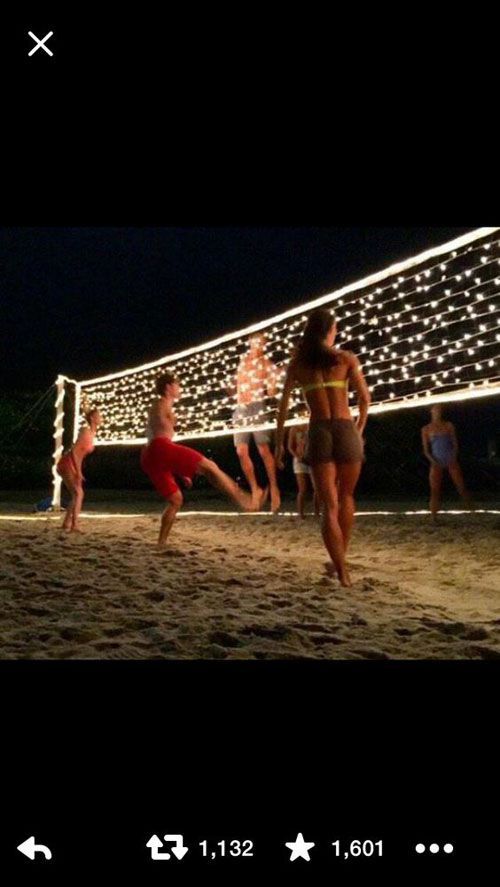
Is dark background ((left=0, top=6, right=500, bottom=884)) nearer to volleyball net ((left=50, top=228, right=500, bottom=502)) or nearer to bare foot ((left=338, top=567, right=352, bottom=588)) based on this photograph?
bare foot ((left=338, top=567, right=352, bottom=588))

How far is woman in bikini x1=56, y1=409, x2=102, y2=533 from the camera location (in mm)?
5293

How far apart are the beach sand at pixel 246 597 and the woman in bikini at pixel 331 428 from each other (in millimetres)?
254

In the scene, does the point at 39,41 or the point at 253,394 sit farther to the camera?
the point at 253,394

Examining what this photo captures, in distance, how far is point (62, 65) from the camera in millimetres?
1428

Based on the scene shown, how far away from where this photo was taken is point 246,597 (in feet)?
8.78

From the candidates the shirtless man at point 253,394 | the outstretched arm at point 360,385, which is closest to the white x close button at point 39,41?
the outstretched arm at point 360,385

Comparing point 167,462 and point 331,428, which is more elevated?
point 167,462
